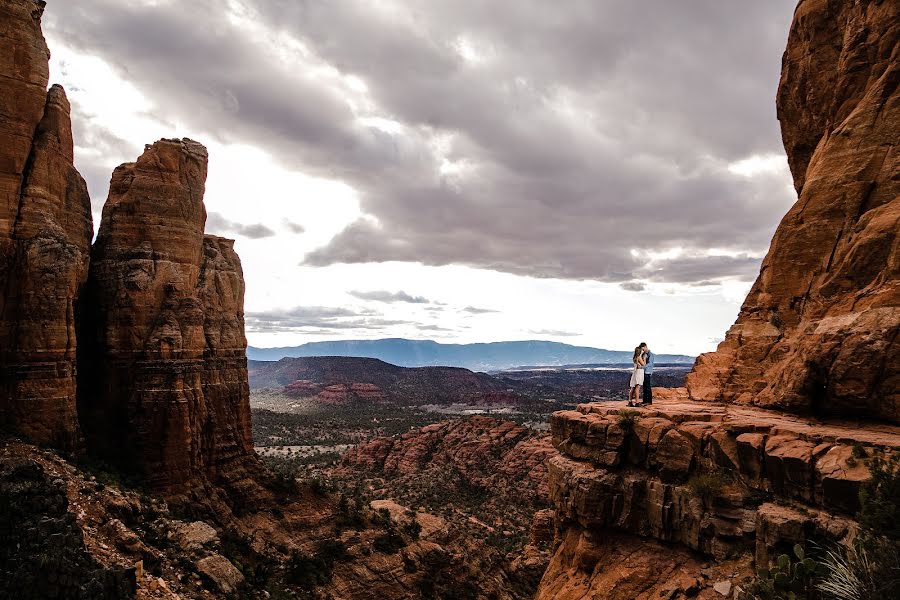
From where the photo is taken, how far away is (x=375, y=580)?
30672 millimetres

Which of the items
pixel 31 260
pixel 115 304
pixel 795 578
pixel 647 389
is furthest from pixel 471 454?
pixel 795 578

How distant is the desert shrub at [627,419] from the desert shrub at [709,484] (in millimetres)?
3439

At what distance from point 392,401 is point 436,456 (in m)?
98.7

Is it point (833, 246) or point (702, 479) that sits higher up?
point (833, 246)

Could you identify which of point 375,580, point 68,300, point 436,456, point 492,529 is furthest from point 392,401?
point 68,300

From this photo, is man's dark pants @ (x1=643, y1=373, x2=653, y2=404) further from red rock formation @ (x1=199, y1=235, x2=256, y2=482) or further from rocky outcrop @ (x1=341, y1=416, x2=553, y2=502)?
rocky outcrop @ (x1=341, y1=416, x2=553, y2=502)

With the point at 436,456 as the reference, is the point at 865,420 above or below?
above

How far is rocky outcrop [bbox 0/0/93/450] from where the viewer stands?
68.0 feet

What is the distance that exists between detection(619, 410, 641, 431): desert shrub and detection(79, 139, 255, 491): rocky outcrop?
22.5 metres

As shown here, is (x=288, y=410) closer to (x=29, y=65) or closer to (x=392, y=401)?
(x=392, y=401)

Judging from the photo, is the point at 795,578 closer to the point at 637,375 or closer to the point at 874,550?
the point at 874,550

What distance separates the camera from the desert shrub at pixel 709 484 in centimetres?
1639

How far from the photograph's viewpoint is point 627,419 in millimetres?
20344

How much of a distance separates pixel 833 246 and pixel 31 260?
1254 inches
